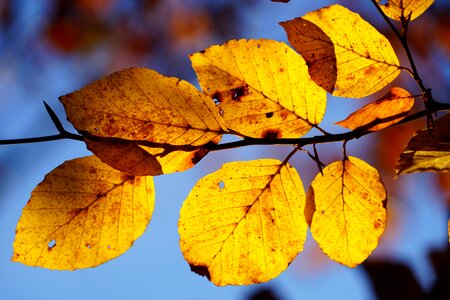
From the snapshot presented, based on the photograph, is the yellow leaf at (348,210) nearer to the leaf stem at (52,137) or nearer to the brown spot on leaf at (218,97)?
the brown spot on leaf at (218,97)

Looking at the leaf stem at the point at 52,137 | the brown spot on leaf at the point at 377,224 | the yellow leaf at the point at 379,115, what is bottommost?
the brown spot on leaf at the point at 377,224

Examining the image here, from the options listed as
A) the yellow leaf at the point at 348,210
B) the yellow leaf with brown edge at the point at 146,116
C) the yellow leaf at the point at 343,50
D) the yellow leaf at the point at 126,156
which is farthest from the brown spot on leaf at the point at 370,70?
the yellow leaf at the point at 126,156

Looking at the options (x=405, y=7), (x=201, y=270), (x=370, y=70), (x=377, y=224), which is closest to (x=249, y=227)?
(x=201, y=270)

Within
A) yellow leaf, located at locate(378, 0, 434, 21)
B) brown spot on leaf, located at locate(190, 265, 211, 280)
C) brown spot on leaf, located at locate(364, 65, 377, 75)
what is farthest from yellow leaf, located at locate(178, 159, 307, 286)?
yellow leaf, located at locate(378, 0, 434, 21)

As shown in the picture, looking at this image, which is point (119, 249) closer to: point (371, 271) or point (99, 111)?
point (99, 111)

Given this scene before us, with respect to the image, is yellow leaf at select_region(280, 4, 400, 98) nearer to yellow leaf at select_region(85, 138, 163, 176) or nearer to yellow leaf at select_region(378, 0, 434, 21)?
yellow leaf at select_region(378, 0, 434, 21)
